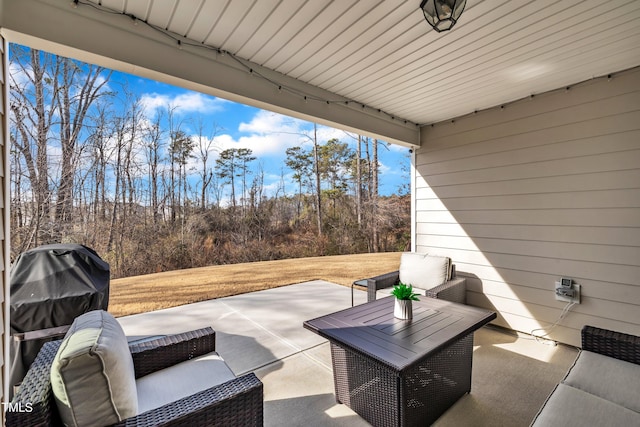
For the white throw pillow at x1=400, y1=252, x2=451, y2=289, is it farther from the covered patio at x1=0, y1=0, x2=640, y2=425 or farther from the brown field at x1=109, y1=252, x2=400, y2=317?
the brown field at x1=109, y1=252, x2=400, y2=317

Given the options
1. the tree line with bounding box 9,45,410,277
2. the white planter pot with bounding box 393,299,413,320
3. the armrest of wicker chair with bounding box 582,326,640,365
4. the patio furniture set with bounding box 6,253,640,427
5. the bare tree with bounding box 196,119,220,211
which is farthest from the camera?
the bare tree with bounding box 196,119,220,211

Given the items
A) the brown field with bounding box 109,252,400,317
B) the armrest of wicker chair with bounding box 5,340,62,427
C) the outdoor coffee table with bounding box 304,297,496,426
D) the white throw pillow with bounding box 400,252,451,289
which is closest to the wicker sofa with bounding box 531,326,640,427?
the outdoor coffee table with bounding box 304,297,496,426

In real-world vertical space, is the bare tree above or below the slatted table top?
above

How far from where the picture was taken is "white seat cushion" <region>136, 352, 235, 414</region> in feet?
4.77

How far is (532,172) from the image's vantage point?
3.20 meters

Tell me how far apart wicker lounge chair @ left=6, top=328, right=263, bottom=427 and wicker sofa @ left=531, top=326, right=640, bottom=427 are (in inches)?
52.9

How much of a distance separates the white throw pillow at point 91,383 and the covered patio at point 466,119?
753 mm

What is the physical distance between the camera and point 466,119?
374 centimetres

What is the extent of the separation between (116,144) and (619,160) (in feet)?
25.8

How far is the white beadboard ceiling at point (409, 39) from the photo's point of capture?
1.77 meters

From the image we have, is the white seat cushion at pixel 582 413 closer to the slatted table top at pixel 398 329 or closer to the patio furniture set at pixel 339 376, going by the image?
the patio furniture set at pixel 339 376

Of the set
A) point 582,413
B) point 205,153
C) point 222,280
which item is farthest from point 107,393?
point 205,153

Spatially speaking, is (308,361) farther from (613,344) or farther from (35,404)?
(613,344)

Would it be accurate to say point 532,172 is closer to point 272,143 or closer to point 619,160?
point 619,160
